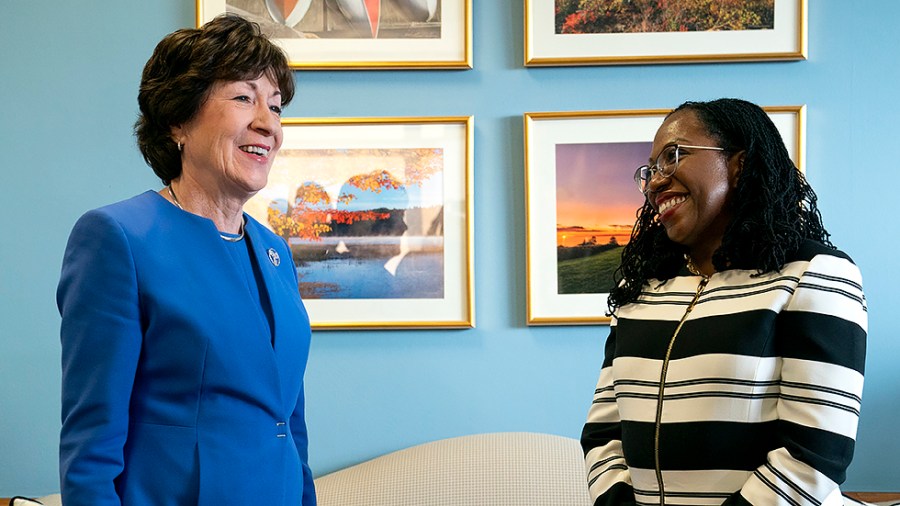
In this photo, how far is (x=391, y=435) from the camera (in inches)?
101

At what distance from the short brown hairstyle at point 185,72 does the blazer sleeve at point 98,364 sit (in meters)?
0.25

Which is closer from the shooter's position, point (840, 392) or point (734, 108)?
point (840, 392)

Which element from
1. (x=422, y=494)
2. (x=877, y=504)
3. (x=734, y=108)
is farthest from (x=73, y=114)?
(x=877, y=504)

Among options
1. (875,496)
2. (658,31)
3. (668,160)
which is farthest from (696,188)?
(875,496)

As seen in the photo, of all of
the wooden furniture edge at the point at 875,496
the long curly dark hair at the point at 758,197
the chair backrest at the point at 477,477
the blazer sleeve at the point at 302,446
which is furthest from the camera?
the wooden furniture edge at the point at 875,496

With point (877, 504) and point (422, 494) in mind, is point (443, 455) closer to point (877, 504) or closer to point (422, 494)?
point (422, 494)

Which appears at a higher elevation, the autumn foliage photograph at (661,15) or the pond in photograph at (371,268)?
the autumn foliage photograph at (661,15)

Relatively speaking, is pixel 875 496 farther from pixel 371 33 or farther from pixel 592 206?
pixel 371 33

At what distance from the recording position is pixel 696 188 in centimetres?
138

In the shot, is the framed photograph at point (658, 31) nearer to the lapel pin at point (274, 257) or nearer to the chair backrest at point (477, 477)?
the chair backrest at point (477, 477)

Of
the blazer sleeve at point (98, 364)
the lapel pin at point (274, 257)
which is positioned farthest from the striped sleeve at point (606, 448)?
the blazer sleeve at point (98, 364)

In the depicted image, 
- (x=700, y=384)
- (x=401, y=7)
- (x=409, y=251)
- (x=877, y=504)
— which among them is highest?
(x=401, y=7)

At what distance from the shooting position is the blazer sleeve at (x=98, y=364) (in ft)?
3.86

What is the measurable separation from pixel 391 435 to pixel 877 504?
136 centimetres
